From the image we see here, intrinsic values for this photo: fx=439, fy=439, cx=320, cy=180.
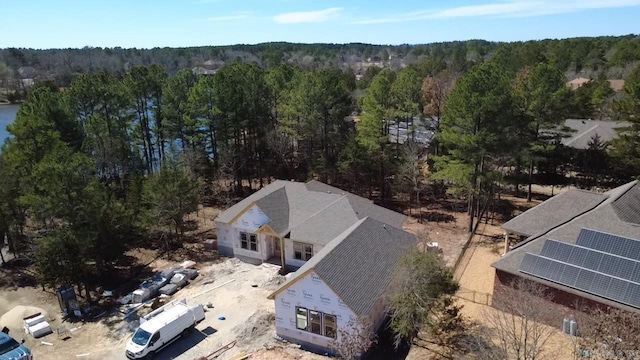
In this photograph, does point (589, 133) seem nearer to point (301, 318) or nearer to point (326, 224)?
point (326, 224)

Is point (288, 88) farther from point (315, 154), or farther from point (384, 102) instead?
point (384, 102)

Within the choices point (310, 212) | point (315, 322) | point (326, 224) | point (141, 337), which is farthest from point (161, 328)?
point (310, 212)

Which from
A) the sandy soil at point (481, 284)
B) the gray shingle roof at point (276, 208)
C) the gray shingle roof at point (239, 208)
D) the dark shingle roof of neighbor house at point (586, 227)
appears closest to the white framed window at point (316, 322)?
the sandy soil at point (481, 284)

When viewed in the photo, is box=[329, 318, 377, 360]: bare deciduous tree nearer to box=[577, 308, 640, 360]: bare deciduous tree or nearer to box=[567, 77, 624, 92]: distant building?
box=[577, 308, 640, 360]: bare deciduous tree

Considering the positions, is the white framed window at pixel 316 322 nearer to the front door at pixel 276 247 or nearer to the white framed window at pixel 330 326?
the white framed window at pixel 330 326

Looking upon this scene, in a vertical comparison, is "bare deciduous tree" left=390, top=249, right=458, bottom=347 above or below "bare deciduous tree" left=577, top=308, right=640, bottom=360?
below

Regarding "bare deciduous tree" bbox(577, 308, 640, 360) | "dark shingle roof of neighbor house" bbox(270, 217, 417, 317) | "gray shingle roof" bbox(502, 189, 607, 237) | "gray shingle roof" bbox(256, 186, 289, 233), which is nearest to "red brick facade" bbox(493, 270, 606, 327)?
"gray shingle roof" bbox(502, 189, 607, 237)
